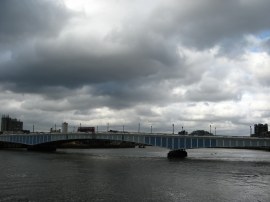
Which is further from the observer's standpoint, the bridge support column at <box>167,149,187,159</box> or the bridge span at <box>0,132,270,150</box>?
the bridge support column at <box>167,149,187,159</box>

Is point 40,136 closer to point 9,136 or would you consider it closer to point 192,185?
point 9,136

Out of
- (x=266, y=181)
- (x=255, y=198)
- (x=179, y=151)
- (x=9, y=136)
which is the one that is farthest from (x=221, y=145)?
(x=9, y=136)

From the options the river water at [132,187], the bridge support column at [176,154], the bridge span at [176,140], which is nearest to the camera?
the river water at [132,187]

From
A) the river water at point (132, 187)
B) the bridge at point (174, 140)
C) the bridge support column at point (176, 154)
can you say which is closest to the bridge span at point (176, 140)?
the bridge at point (174, 140)

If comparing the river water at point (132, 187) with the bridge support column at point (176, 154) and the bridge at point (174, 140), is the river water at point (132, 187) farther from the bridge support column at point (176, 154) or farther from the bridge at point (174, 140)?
the bridge support column at point (176, 154)

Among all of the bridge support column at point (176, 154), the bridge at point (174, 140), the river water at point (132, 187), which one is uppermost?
the bridge at point (174, 140)

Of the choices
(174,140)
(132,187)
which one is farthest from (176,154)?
(132,187)

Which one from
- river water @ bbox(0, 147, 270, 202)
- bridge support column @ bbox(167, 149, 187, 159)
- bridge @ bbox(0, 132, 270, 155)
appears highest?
bridge @ bbox(0, 132, 270, 155)

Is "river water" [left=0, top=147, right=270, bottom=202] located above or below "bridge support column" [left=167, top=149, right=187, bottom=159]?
below

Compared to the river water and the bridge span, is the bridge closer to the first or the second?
the bridge span

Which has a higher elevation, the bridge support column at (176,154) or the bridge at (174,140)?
the bridge at (174,140)

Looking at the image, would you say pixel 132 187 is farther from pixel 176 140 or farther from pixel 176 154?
pixel 176 154

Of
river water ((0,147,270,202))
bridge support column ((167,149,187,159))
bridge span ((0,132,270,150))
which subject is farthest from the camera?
bridge support column ((167,149,187,159))

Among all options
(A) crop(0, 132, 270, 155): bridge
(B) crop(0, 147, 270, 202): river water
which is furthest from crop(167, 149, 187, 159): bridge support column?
(B) crop(0, 147, 270, 202): river water
